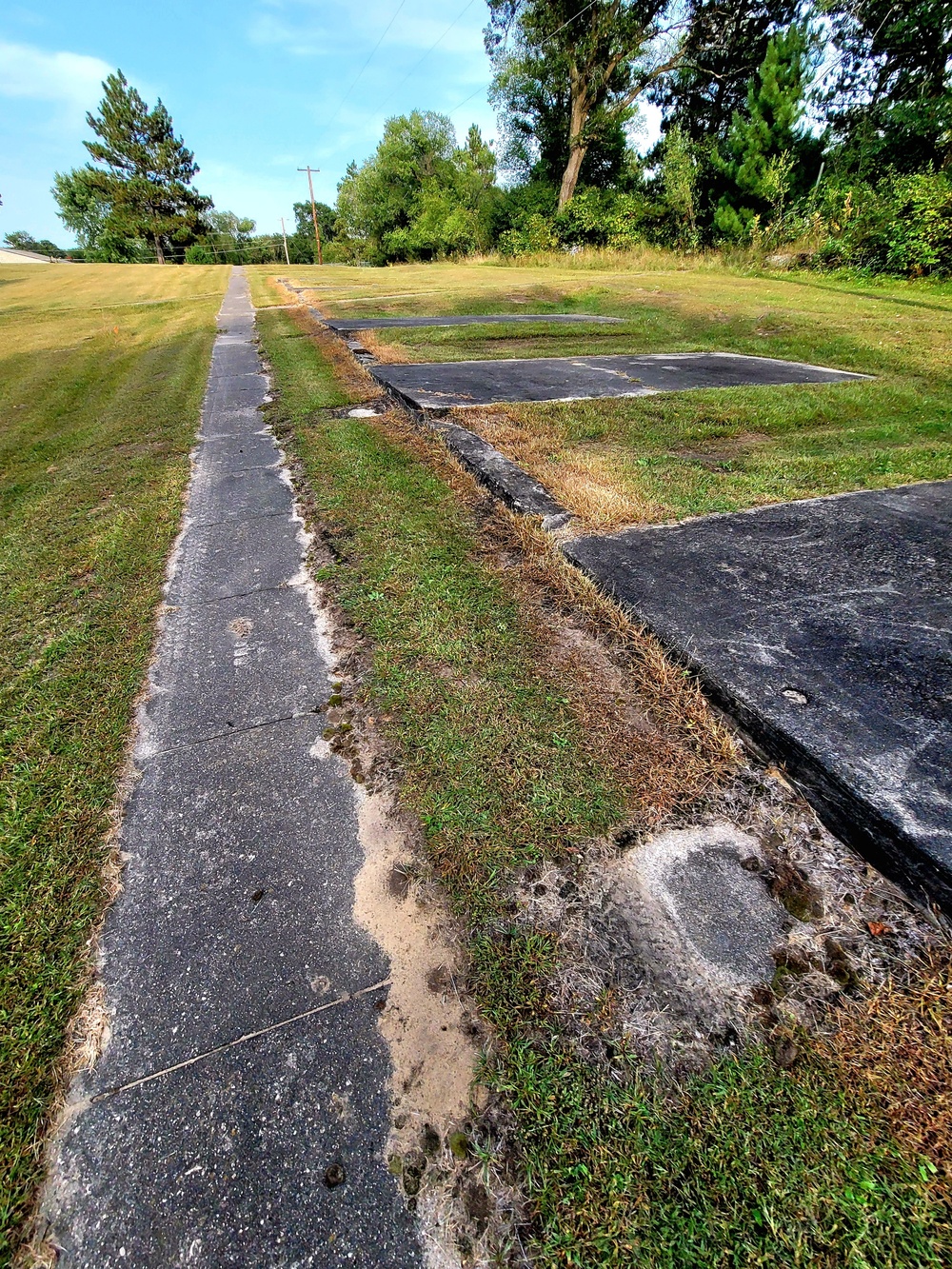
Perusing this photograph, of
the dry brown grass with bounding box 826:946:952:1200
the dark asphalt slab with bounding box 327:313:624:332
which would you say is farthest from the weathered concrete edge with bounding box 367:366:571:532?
the dark asphalt slab with bounding box 327:313:624:332

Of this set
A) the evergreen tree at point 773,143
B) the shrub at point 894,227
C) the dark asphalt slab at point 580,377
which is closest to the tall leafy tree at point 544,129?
the evergreen tree at point 773,143

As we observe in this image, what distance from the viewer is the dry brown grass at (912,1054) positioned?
3.40 feet

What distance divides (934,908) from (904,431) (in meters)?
4.47

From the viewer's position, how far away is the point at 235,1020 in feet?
4.24

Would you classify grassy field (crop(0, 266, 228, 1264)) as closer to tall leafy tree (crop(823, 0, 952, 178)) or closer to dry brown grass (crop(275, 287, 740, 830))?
dry brown grass (crop(275, 287, 740, 830))

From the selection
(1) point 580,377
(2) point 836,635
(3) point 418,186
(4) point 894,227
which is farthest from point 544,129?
(2) point 836,635

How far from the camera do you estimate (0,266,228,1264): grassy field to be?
129cm

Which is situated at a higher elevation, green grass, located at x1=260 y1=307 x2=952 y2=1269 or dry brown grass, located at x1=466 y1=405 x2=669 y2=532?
dry brown grass, located at x1=466 y1=405 x2=669 y2=532

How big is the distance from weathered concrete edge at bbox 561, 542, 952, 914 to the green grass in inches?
18.8

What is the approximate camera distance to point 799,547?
276 centimetres

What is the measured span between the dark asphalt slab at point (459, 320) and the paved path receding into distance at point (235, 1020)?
9.76 m

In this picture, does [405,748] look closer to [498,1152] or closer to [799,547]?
[498,1152]

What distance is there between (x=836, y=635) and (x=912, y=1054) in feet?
4.59

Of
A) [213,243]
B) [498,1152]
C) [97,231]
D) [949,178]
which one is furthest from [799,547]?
[97,231]
